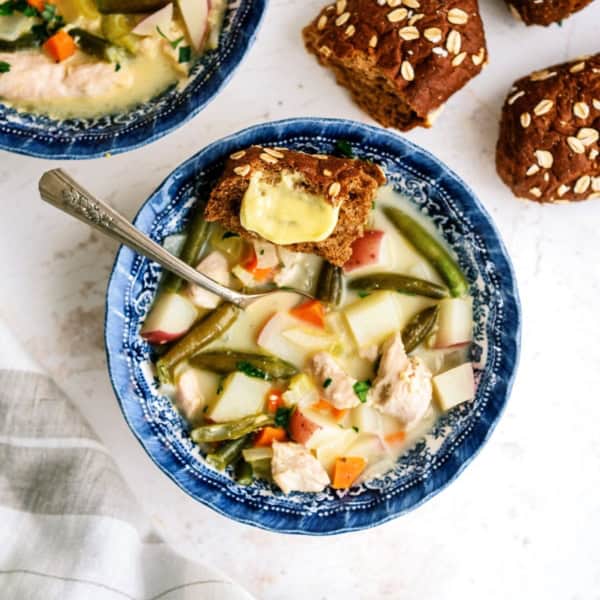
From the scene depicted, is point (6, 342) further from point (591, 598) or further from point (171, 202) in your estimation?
point (591, 598)

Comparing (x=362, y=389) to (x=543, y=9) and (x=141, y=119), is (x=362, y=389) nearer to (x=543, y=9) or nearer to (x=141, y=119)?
(x=141, y=119)

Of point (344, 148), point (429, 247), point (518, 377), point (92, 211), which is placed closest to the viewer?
point (92, 211)

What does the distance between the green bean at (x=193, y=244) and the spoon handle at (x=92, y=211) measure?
0.62ft

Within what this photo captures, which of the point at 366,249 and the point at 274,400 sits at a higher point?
the point at 366,249

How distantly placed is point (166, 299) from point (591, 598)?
1963mm

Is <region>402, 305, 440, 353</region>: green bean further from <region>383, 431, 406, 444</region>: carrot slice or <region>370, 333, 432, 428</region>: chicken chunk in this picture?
<region>383, 431, 406, 444</region>: carrot slice

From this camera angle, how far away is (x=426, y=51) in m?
2.73

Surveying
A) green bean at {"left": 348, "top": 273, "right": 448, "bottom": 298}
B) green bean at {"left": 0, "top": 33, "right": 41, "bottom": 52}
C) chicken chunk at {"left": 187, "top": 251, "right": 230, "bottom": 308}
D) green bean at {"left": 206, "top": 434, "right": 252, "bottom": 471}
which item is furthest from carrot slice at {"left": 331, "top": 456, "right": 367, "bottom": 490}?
green bean at {"left": 0, "top": 33, "right": 41, "bottom": 52}

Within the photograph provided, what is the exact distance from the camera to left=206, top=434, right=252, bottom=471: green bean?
9.18ft

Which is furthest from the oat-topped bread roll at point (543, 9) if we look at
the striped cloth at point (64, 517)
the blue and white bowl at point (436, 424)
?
the striped cloth at point (64, 517)

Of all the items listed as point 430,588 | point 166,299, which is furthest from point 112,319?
point 430,588

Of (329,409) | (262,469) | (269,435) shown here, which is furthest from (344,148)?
(262,469)

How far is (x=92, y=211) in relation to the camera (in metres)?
2.46

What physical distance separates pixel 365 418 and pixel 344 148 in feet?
3.04
